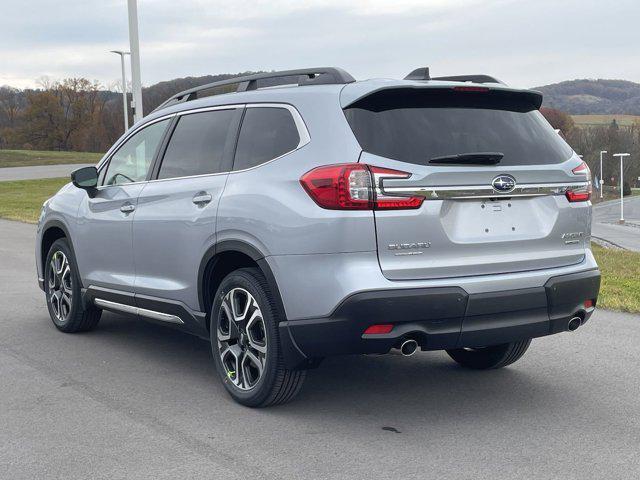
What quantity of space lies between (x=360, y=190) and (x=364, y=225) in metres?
0.17

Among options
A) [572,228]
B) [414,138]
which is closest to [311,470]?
[414,138]

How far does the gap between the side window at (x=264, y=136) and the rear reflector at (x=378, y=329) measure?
1.09 m

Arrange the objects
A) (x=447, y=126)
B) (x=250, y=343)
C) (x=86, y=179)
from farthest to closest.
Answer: (x=86, y=179) → (x=250, y=343) → (x=447, y=126)

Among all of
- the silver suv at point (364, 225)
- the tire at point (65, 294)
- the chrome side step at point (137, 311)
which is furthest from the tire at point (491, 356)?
the tire at point (65, 294)

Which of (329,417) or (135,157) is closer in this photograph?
(329,417)

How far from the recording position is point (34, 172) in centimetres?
4472

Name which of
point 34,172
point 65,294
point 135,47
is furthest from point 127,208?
point 34,172

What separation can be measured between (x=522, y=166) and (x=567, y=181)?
0.35 m

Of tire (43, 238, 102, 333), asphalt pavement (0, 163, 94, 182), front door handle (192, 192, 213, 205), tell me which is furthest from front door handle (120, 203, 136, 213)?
asphalt pavement (0, 163, 94, 182)

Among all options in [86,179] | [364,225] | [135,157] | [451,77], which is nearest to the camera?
[364,225]

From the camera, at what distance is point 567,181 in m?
4.66

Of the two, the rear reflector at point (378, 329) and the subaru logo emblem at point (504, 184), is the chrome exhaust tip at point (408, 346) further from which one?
the subaru logo emblem at point (504, 184)

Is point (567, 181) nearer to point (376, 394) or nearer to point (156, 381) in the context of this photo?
point (376, 394)

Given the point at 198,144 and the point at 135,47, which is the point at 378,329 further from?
the point at 135,47
